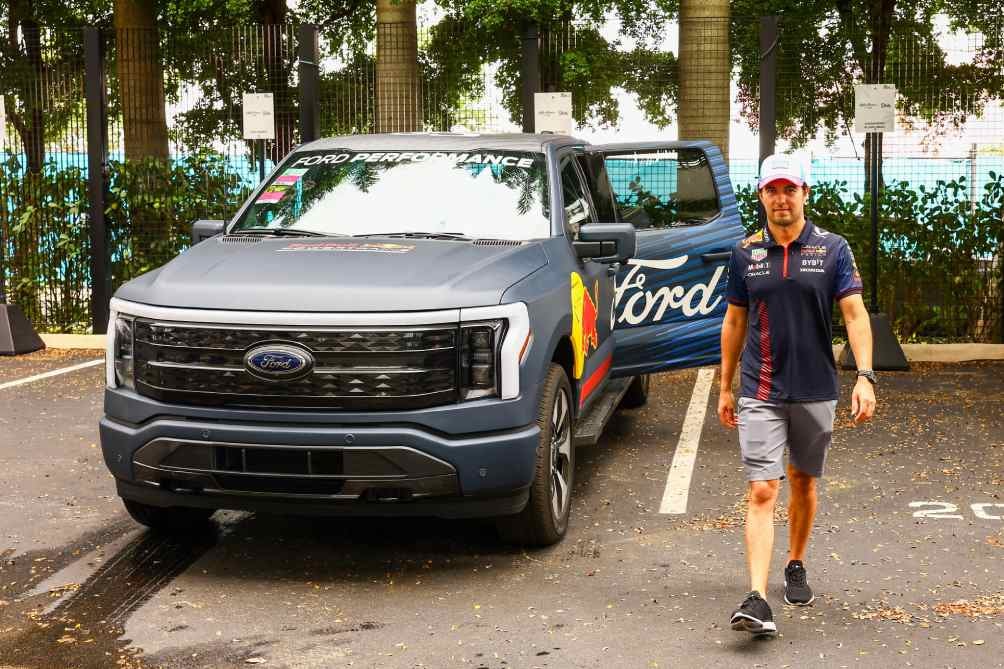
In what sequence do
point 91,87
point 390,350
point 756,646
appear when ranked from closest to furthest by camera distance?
point 756,646 → point 390,350 → point 91,87

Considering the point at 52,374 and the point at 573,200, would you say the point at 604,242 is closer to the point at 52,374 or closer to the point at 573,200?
the point at 573,200

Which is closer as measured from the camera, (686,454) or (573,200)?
(573,200)

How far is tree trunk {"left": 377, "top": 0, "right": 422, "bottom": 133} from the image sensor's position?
13.8m

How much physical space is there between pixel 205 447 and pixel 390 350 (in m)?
0.88

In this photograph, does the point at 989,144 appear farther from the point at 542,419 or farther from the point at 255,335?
the point at 255,335

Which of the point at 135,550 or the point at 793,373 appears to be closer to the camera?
the point at 793,373

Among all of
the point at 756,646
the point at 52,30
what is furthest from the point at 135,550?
the point at 52,30

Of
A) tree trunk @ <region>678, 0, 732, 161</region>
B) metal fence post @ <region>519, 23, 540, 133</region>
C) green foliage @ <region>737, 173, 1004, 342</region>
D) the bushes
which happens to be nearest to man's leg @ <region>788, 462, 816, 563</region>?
green foliage @ <region>737, 173, 1004, 342</region>

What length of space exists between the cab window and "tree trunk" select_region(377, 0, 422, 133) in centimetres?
562

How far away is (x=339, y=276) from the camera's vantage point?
19.3 feet

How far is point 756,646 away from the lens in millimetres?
5051

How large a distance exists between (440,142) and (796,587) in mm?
3284

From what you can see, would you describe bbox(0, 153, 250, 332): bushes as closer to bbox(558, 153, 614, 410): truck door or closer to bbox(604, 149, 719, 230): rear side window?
bbox(604, 149, 719, 230): rear side window

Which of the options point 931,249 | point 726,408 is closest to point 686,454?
point 726,408
